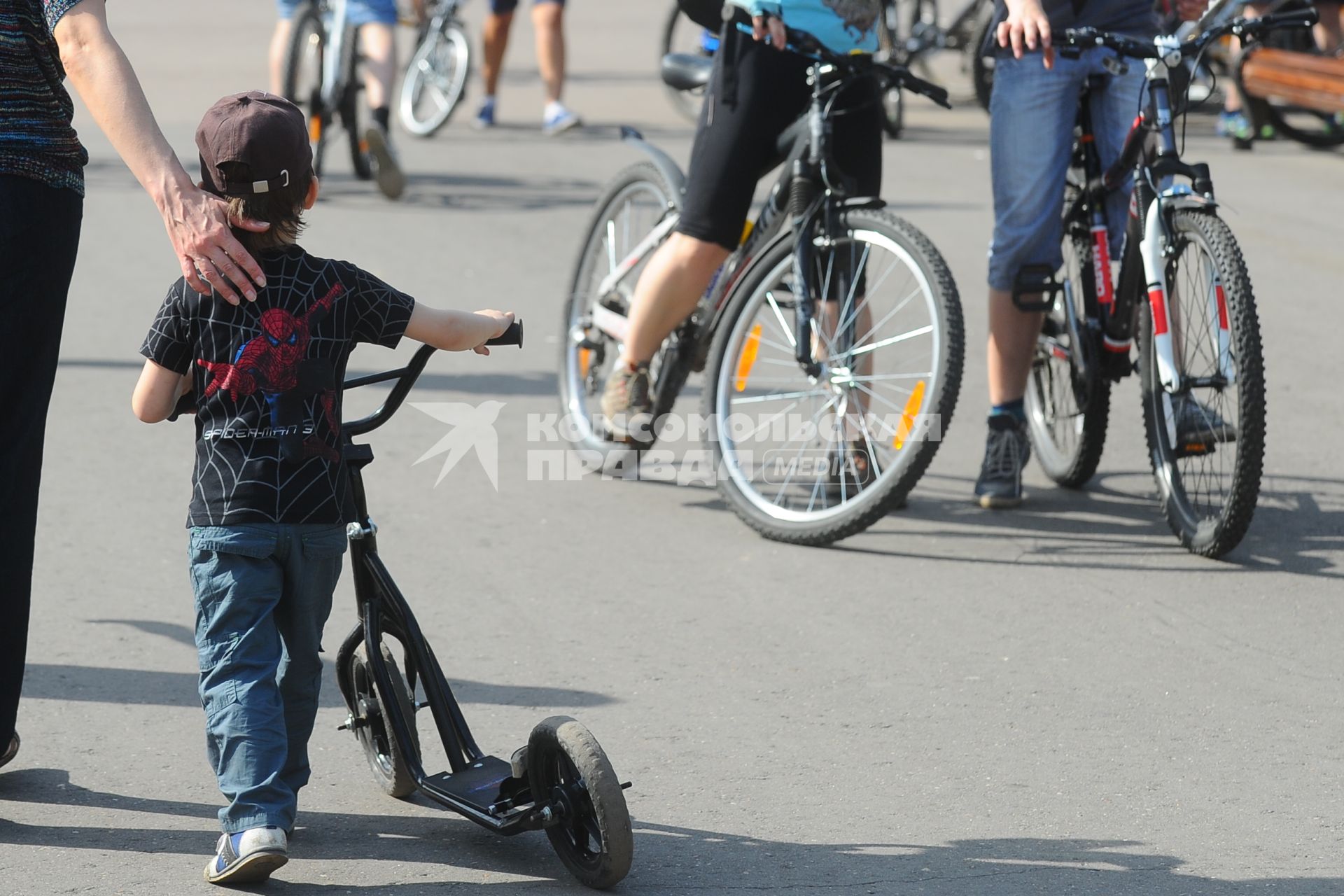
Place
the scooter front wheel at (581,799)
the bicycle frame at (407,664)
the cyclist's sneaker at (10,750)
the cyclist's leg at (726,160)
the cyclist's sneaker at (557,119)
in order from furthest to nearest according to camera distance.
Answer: the cyclist's sneaker at (557,119) → the cyclist's leg at (726,160) → the cyclist's sneaker at (10,750) → the bicycle frame at (407,664) → the scooter front wheel at (581,799)

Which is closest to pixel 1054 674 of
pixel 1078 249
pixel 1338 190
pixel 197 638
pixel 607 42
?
pixel 1078 249

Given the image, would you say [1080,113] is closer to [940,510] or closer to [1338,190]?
[940,510]

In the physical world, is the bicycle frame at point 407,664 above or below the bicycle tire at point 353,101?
below

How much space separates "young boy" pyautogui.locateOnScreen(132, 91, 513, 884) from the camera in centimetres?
291

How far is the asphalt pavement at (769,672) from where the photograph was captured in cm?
314

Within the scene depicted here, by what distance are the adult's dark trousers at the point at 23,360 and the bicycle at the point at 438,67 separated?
8.78 meters

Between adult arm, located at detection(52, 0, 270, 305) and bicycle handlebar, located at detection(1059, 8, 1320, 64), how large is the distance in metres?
2.45

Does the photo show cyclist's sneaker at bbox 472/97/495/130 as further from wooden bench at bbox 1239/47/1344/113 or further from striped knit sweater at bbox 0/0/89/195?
striped knit sweater at bbox 0/0/89/195

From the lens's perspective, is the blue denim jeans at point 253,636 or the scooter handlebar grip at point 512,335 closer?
the blue denim jeans at point 253,636

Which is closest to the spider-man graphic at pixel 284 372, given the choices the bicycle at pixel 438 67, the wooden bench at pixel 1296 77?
the wooden bench at pixel 1296 77

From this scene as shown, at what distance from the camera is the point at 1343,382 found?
641cm

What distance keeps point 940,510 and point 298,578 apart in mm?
2571

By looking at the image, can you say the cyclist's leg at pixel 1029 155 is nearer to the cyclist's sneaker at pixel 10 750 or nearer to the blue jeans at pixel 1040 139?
the blue jeans at pixel 1040 139

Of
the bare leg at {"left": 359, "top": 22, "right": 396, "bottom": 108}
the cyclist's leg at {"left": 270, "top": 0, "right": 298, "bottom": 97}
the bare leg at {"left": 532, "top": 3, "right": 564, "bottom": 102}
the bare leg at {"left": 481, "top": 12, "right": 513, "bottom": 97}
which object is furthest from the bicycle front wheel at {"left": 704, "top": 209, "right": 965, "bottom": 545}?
the bare leg at {"left": 481, "top": 12, "right": 513, "bottom": 97}
